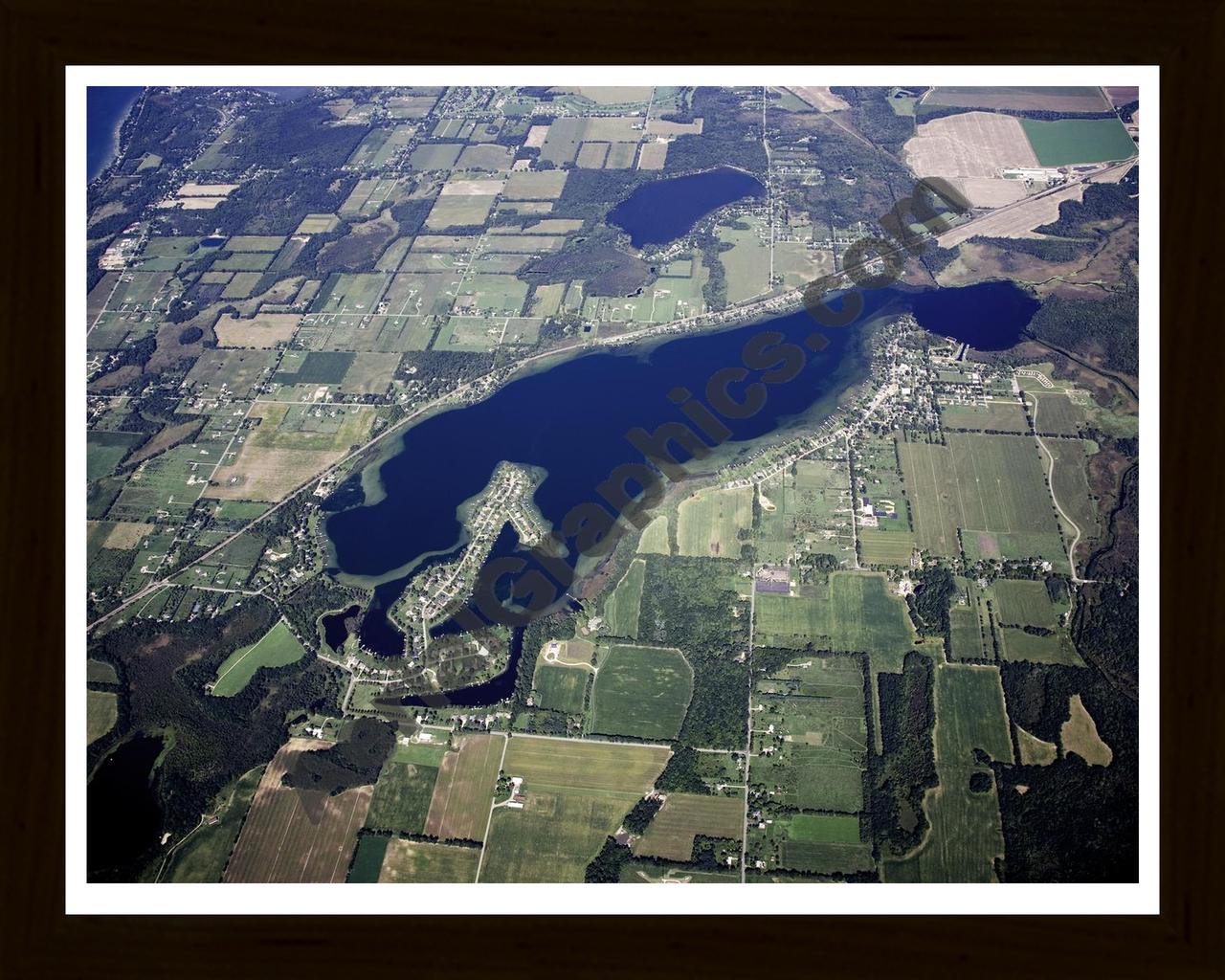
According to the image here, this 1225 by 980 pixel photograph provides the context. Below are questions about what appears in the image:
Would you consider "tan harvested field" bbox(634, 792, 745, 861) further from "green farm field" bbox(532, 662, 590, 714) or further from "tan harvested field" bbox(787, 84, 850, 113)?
Result: "tan harvested field" bbox(787, 84, 850, 113)

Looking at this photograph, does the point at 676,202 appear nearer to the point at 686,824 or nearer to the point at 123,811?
the point at 686,824

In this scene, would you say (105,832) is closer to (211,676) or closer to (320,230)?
(211,676)

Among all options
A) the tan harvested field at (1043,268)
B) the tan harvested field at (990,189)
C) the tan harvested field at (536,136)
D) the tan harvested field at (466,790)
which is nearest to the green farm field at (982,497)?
the tan harvested field at (1043,268)

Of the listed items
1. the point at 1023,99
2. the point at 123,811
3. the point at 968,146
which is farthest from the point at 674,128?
the point at 123,811

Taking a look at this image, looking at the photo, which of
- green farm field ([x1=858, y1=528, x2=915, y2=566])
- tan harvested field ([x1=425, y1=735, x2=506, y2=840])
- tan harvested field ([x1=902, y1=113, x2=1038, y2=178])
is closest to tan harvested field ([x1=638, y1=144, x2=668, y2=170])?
tan harvested field ([x1=902, y1=113, x2=1038, y2=178])
